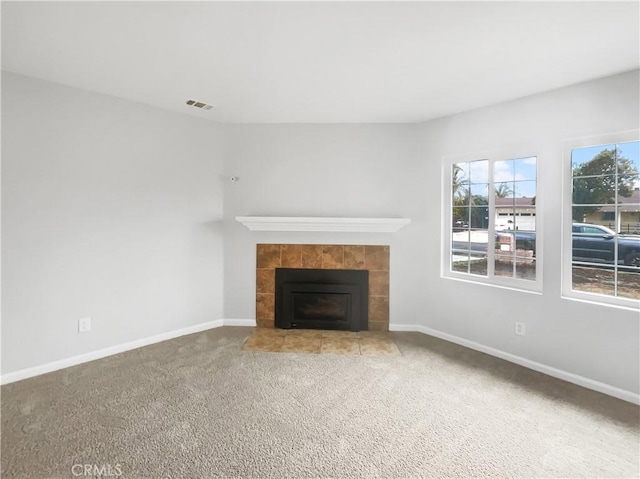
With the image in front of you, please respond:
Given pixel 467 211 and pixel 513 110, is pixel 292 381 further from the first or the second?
pixel 513 110

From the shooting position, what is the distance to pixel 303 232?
3.66 meters

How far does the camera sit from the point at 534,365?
8.81 ft

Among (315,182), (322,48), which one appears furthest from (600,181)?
(315,182)

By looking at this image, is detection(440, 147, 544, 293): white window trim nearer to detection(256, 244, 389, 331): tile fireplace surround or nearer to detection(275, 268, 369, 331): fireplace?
detection(256, 244, 389, 331): tile fireplace surround

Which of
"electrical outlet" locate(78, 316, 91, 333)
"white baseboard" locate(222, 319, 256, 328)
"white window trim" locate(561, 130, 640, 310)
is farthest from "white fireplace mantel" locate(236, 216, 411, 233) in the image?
"electrical outlet" locate(78, 316, 91, 333)

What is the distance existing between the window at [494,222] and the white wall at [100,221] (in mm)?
2754

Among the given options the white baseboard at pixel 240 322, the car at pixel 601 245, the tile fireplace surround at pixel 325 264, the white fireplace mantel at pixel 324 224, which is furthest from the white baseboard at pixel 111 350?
the car at pixel 601 245

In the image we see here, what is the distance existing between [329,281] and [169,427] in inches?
84.7

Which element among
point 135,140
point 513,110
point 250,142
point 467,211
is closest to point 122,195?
point 135,140

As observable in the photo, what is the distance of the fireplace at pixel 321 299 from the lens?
360 cm

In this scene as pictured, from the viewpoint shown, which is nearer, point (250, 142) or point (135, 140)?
point (135, 140)

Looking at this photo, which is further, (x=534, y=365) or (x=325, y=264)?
(x=325, y=264)

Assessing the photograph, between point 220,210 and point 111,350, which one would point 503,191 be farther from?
point 111,350

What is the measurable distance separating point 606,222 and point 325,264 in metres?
2.56
